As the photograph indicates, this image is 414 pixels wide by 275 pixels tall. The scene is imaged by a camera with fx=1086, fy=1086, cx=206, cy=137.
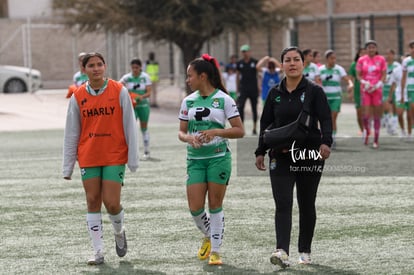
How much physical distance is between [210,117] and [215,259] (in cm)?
126

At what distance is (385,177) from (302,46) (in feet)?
102

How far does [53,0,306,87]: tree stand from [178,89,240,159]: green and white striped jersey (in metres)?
25.7

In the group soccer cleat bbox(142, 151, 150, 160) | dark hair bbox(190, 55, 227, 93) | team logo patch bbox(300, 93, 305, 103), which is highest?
dark hair bbox(190, 55, 227, 93)

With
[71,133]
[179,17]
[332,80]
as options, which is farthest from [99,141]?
[179,17]

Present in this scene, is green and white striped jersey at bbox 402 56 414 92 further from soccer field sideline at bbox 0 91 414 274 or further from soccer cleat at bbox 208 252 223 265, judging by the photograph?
soccer cleat at bbox 208 252 223 265

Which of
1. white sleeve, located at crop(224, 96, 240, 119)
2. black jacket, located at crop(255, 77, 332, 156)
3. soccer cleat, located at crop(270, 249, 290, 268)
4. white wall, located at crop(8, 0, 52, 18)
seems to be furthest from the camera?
white wall, located at crop(8, 0, 52, 18)

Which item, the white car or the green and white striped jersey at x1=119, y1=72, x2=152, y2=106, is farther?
the white car

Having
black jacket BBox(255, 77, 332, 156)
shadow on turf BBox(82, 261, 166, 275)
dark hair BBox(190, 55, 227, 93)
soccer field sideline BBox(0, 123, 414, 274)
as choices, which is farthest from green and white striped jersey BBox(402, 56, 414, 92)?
shadow on turf BBox(82, 261, 166, 275)

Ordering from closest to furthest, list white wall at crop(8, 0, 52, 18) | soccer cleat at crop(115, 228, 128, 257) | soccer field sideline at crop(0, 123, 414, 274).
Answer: soccer field sideline at crop(0, 123, 414, 274) → soccer cleat at crop(115, 228, 128, 257) → white wall at crop(8, 0, 52, 18)

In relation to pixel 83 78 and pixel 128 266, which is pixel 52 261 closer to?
pixel 128 266

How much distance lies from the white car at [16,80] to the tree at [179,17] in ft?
17.7

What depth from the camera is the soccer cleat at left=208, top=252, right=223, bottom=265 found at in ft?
31.3

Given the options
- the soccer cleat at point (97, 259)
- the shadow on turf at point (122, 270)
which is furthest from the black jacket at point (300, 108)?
the soccer cleat at point (97, 259)

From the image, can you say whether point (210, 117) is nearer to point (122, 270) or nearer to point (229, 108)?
point (229, 108)
